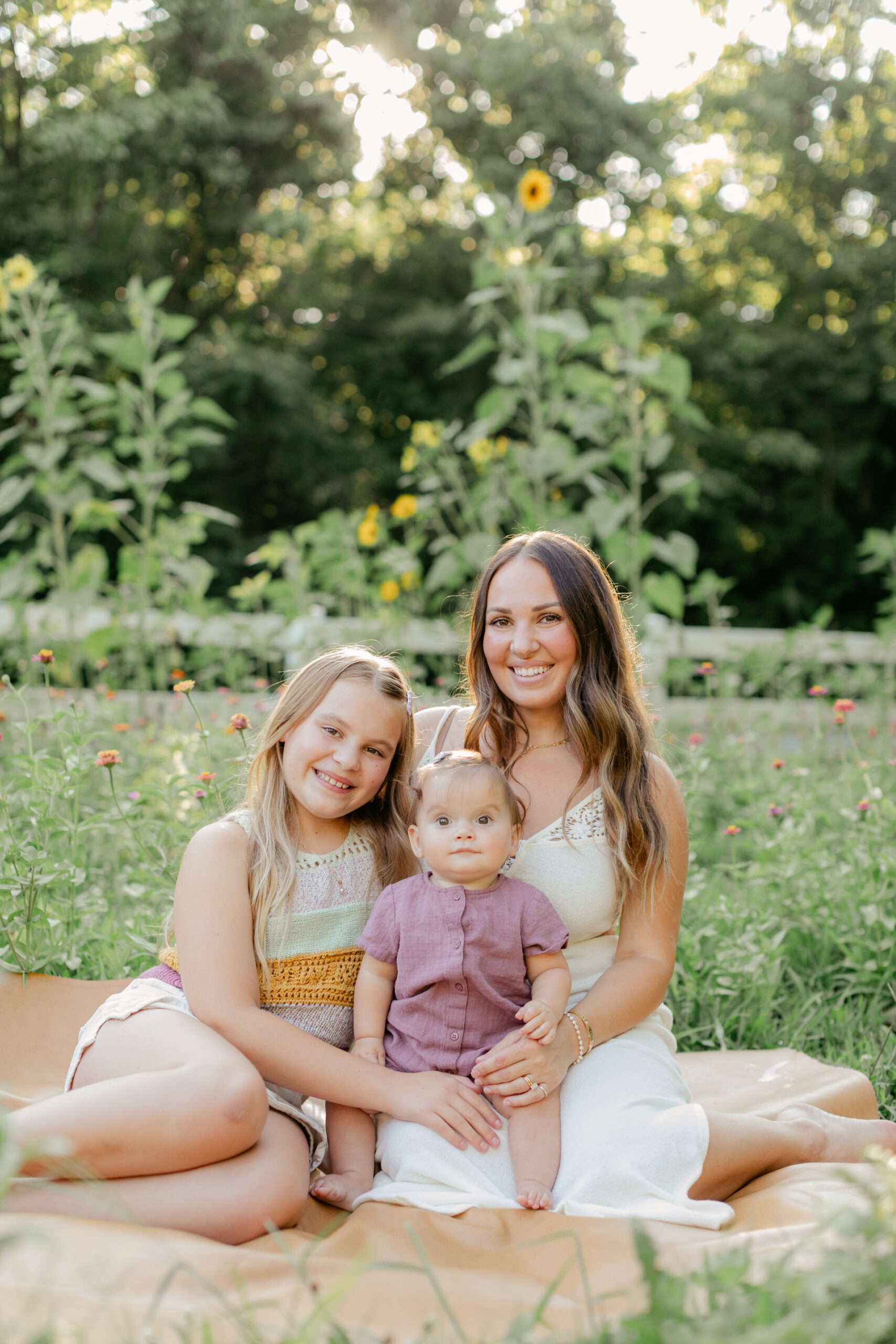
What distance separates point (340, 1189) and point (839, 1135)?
0.99 m

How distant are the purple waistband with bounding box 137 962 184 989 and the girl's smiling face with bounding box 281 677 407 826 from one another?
1.35 feet

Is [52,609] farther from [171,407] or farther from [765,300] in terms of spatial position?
[765,300]

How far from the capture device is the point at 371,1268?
4.13 ft

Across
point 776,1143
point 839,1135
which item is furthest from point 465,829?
point 839,1135

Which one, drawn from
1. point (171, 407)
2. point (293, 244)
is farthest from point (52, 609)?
point (293, 244)

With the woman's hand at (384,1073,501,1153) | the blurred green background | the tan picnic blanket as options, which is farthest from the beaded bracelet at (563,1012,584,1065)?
the blurred green background

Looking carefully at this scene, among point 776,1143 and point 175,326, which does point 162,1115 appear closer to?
point 776,1143

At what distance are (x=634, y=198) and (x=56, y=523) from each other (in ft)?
39.4

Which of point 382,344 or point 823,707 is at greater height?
point 382,344

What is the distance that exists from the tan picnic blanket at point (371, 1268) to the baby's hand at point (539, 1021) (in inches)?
11.1

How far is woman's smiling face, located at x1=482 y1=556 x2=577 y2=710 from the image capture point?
230 cm

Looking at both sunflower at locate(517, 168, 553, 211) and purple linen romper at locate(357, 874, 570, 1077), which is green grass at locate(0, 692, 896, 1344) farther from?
sunflower at locate(517, 168, 553, 211)

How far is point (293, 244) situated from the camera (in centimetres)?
1451

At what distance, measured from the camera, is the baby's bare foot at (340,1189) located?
6.24 ft
